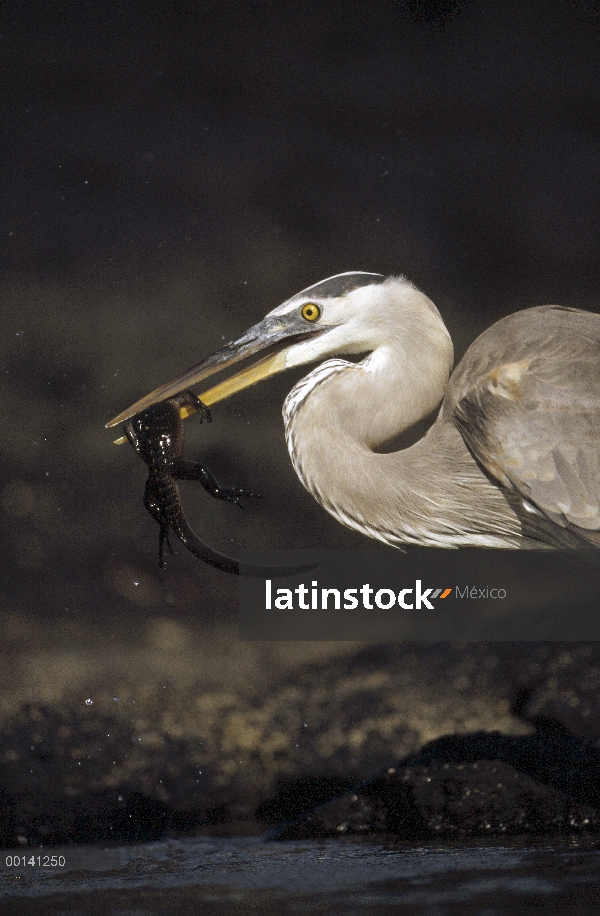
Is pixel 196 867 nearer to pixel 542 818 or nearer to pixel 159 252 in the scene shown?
pixel 542 818

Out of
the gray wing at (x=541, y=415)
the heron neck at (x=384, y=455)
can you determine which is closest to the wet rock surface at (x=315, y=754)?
the heron neck at (x=384, y=455)

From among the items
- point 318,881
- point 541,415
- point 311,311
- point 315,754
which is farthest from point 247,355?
point 318,881

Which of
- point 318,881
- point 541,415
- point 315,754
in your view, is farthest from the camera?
point 315,754

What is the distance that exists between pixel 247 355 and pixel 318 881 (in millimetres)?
1187

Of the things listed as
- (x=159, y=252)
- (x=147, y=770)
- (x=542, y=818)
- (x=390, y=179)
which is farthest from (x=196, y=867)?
(x=390, y=179)

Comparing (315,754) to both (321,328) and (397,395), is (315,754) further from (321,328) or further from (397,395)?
(321,328)

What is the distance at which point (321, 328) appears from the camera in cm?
205

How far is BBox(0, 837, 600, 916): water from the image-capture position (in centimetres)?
187

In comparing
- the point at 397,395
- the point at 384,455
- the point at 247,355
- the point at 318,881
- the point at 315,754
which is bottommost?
the point at 318,881

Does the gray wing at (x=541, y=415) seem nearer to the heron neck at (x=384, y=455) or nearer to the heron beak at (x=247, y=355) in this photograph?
the heron neck at (x=384, y=455)

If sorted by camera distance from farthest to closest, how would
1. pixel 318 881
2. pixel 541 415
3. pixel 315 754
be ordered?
1. pixel 315 754
2. pixel 318 881
3. pixel 541 415

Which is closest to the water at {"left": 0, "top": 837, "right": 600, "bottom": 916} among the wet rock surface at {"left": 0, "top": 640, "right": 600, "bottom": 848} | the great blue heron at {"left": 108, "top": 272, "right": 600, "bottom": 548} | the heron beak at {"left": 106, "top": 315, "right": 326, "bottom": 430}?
the wet rock surface at {"left": 0, "top": 640, "right": 600, "bottom": 848}

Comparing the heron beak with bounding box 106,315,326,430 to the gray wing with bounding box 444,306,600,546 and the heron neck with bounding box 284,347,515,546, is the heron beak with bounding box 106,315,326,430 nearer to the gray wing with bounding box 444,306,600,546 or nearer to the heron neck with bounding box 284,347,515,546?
the heron neck with bounding box 284,347,515,546

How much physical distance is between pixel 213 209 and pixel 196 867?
1554 mm
